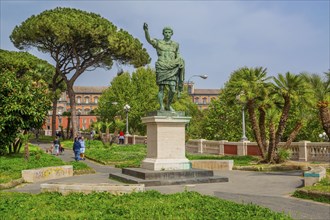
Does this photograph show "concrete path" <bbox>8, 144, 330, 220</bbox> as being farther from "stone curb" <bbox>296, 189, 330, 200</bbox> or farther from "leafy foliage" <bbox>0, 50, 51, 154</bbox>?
"leafy foliage" <bbox>0, 50, 51, 154</bbox>

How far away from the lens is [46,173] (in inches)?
630

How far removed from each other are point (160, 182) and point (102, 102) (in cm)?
5752

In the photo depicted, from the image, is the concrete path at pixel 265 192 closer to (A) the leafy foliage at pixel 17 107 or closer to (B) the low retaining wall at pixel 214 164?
(B) the low retaining wall at pixel 214 164

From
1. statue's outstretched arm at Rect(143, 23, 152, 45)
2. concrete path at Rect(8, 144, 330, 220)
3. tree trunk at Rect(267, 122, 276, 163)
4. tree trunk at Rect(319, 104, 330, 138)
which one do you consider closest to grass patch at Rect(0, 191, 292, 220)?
concrete path at Rect(8, 144, 330, 220)

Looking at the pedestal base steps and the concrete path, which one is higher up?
the pedestal base steps

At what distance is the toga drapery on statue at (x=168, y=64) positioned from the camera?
1477cm

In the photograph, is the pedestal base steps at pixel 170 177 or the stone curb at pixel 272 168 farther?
the stone curb at pixel 272 168

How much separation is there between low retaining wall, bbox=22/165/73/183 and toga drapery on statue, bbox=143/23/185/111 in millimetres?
5240

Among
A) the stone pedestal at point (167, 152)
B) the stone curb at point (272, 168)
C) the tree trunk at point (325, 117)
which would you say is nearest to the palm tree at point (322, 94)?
the tree trunk at point (325, 117)

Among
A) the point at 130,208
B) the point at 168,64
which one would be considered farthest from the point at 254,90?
the point at 130,208

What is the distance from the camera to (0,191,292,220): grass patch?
7.19 metres

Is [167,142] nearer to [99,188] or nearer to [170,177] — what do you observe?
[170,177]

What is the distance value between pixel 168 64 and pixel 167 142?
2810mm

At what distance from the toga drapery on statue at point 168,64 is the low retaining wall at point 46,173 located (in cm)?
524
